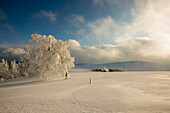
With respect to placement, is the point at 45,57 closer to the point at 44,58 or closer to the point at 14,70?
the point at 44,58

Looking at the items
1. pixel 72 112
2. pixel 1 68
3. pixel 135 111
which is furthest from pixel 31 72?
pixel 1 68

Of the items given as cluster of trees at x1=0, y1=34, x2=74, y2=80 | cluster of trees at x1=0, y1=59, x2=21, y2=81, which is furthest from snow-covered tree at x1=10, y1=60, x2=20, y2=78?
cluster of trees at x1=0, y1=34, x2=74, y2=80

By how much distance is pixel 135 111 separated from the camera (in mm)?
5590

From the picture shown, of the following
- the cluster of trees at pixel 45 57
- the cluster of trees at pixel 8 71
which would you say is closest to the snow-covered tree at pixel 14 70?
the cluster of trees at pixel 8 71

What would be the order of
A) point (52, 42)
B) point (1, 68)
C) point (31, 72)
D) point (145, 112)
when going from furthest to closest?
1. point (1, 68)
2. point (52, 42)
3. point (31, 72)
4. point (145, 112)

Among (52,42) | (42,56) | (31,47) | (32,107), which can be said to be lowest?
(32,107)

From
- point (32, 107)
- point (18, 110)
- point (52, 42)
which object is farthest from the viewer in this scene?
point (52, 42)

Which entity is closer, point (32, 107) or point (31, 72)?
point (32, 107)

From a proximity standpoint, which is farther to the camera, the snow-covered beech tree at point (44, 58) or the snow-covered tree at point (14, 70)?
the snow-covered tree at point (14, 70)

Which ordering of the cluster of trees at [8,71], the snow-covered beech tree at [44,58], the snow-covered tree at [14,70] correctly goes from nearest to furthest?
the snow-covered beech tree at [44,58] < the cluster of trees at [8,71] < the snow-covered tree at [14,70]

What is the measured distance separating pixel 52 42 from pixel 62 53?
329cm

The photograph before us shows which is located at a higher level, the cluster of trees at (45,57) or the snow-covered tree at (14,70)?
the cluster of trees at (45,57)

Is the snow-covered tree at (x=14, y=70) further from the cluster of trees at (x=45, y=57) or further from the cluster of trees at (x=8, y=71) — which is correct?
the cluster of trees at (x=45, y=57)

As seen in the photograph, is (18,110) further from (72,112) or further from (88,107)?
(88,107)
